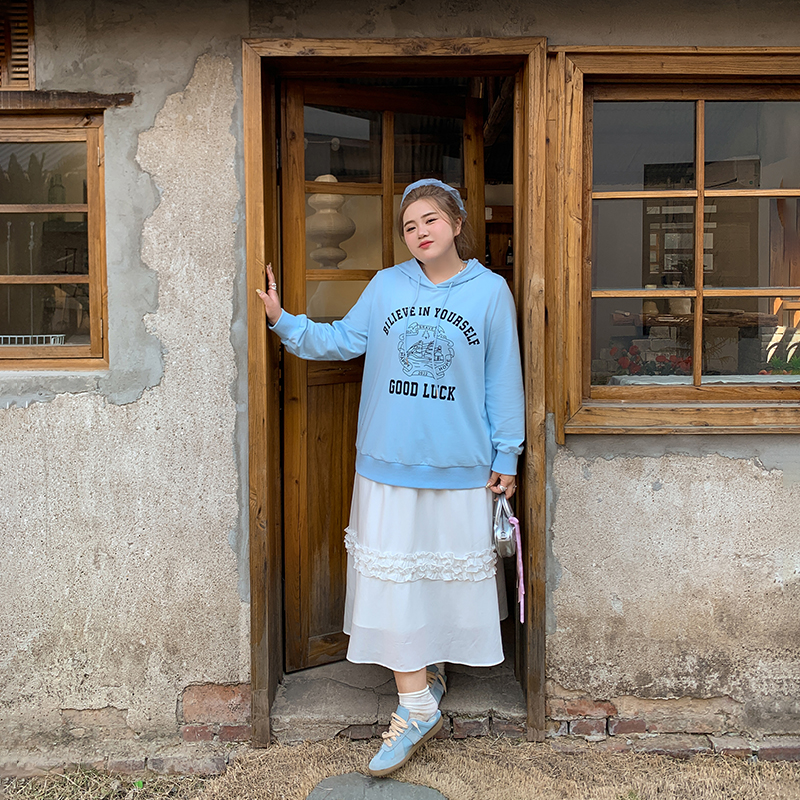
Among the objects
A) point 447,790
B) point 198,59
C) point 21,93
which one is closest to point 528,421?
point 447,790

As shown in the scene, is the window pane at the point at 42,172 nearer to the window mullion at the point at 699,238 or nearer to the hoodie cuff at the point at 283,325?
the hoodie cuff at the point at 283,325

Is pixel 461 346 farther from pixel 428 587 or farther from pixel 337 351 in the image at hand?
pixel 428 587

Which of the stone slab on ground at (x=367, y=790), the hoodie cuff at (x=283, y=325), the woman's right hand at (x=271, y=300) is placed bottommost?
the stone slab on ground at (x=367, y=790)

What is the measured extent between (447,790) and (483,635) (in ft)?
1.89

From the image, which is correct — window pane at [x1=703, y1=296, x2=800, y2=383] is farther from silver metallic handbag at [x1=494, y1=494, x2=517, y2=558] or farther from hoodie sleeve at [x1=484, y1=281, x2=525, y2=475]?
silver metallic handbag at [x1=494, y1=494, x2=517, y2=558]

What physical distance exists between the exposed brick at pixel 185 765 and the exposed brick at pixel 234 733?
0.27 feet

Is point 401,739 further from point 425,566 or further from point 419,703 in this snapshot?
point 425,566

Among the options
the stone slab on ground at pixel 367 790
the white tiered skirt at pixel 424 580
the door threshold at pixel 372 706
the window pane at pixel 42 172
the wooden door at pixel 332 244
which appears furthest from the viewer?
the wooden door at pixel 332 244

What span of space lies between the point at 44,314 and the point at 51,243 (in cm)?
29

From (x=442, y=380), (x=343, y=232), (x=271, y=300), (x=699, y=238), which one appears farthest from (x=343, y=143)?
(x=699, y=238)

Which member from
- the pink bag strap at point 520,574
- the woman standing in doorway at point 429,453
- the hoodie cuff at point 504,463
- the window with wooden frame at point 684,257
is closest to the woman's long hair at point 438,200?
the woman standing in doorway at point 429,453

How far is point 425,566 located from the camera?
2.86 metres

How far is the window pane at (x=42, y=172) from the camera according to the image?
2939mm

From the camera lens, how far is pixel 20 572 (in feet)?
9.68
